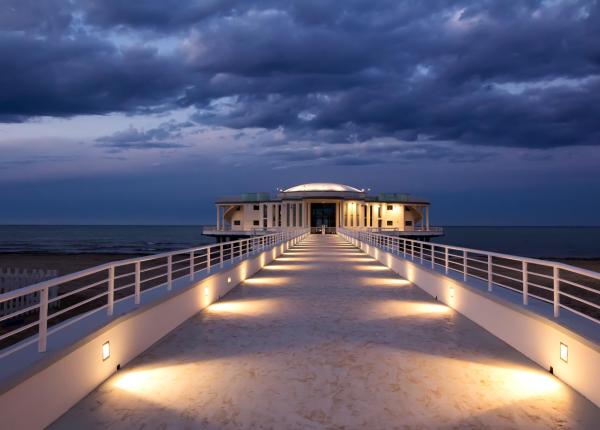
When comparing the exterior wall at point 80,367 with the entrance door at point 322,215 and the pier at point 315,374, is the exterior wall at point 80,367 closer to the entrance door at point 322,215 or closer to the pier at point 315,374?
the pier at point 315,374

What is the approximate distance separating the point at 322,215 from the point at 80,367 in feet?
220

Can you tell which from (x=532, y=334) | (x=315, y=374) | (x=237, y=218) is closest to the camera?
(x=315, y=374)

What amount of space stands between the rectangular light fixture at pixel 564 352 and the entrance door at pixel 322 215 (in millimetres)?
65354

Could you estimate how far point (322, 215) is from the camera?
236 feet

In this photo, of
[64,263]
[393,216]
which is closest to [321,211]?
[393,216]

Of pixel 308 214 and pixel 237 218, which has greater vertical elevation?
pixel 308 214

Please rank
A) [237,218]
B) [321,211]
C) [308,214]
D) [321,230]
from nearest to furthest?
[321,230]
[308,214]
[321,211]
[237,218]

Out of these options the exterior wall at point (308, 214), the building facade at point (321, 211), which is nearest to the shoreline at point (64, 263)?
the building facade at point (321, 211)

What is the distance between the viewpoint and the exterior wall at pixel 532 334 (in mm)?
5094

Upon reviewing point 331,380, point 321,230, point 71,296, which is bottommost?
point 71,296

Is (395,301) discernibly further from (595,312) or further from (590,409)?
(595,312)

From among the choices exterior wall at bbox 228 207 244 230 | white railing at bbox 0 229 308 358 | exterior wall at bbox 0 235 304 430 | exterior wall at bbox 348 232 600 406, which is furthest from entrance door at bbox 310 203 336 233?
exterior wall at bbox 0 235 304 430

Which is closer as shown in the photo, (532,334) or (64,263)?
(532,334)

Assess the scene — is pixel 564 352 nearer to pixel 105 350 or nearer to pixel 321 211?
pixel 105 350
